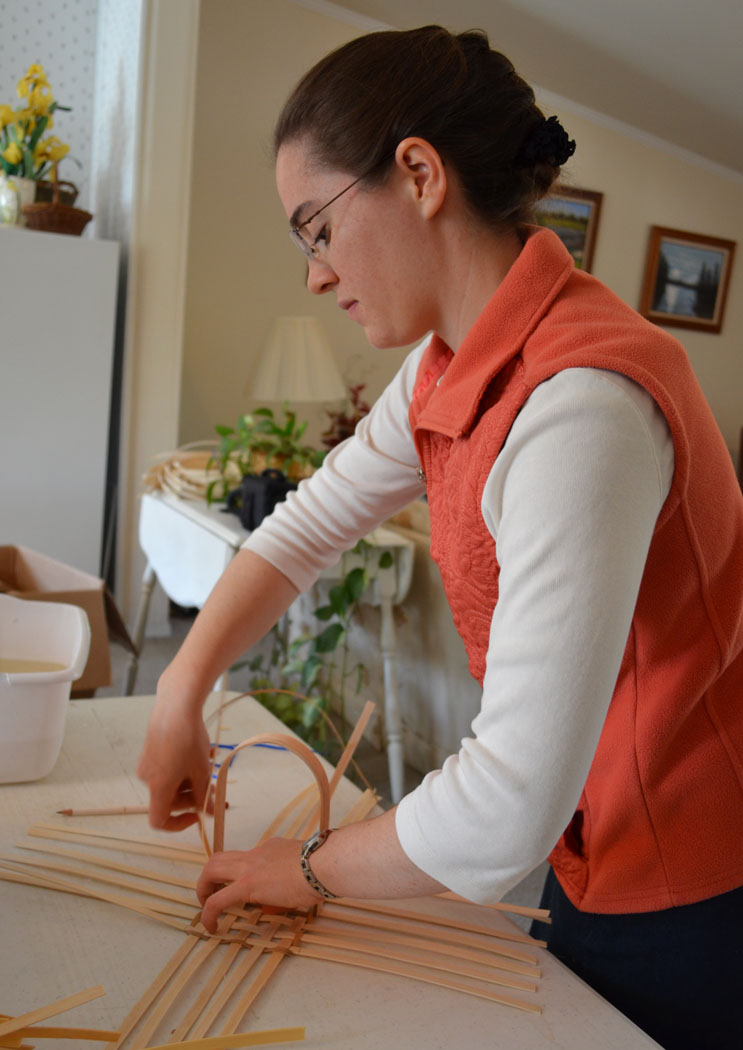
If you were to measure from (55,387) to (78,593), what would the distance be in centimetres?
200

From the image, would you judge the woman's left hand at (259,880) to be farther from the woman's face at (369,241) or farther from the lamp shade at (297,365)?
the lamp shade at (297,365)

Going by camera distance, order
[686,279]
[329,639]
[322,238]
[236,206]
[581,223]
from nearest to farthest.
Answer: [322,238] < [329,639] < [236,206] < [581,223] < [686,279]

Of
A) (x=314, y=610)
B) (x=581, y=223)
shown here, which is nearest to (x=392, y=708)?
(x=314, y=610)

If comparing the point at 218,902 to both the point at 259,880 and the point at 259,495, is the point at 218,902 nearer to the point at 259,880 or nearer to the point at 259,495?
the point at 259,880

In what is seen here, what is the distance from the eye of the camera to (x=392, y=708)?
248 cm

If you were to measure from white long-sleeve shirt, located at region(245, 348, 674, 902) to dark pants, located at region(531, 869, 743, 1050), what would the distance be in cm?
21

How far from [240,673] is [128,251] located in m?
1.68

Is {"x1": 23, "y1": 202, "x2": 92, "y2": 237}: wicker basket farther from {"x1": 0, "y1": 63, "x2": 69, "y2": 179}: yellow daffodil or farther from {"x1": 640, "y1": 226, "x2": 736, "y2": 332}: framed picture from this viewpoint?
{"x1": 640, "y1": 226, "x2": 736, "y2": 332}: framed picture

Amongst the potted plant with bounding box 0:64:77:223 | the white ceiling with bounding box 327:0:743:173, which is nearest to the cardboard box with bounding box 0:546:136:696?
the potted plant with bounding box 0:64:77:223

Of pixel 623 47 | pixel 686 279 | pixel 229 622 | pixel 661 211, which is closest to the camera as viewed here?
pixel 229 622

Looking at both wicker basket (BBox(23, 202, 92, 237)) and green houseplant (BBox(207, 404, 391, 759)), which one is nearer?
green houseplant (BBox(207, 404, 391, 759))

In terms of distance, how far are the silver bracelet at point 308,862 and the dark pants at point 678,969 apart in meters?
0.24

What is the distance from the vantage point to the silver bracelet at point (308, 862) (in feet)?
2.37

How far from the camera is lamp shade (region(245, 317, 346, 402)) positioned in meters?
3.99
